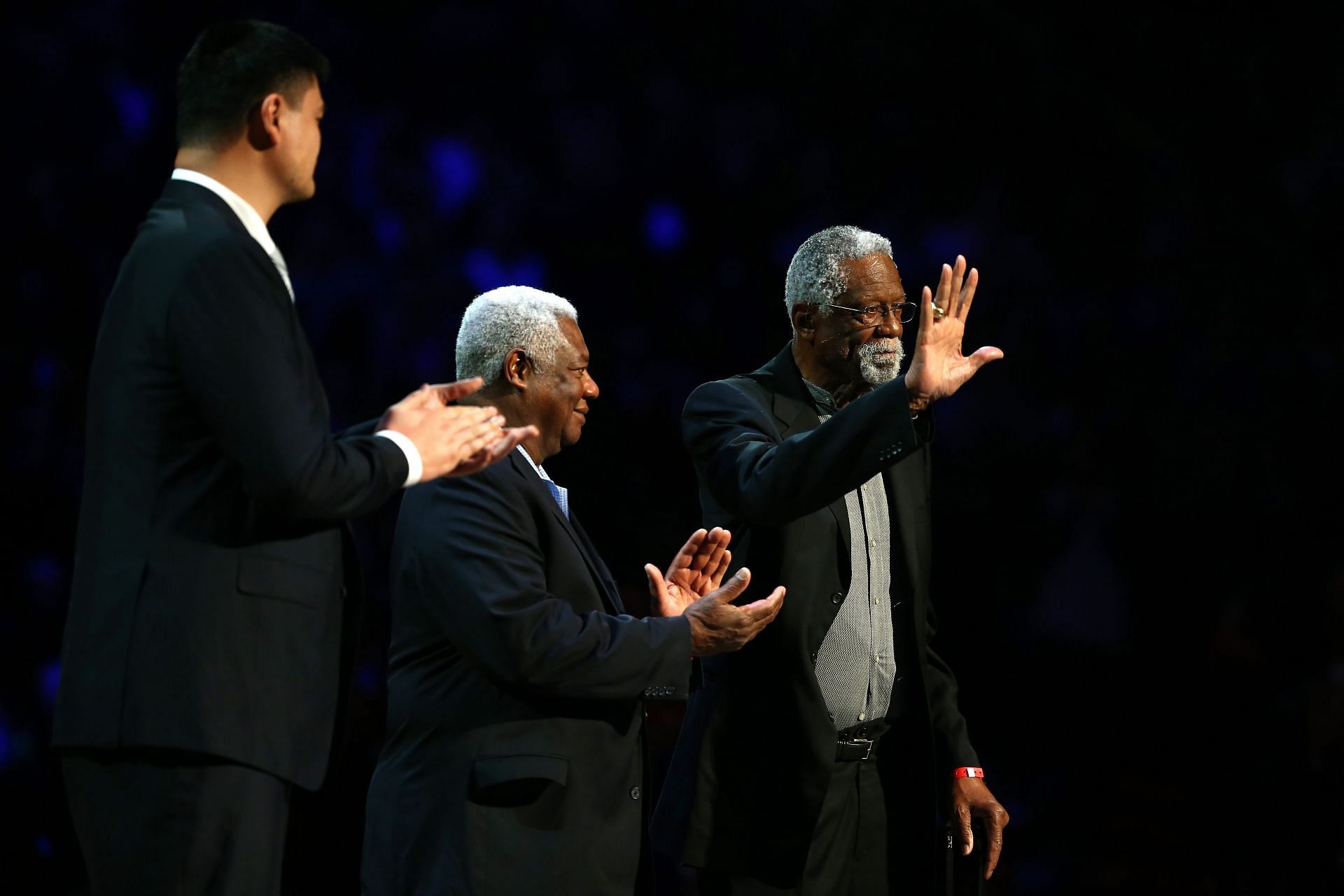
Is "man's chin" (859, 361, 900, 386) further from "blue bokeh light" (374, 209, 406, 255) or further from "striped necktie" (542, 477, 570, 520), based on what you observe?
"blue bokeh light" (374, 209, 406, 255)

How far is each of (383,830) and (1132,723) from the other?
259 centimetres

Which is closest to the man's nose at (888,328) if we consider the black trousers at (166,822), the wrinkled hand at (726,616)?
the wrinkled hand at (726,616)

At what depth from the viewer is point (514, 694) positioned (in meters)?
1.96

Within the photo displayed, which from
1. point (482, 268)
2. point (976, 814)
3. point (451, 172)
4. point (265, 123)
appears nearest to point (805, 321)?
point (976, 814)

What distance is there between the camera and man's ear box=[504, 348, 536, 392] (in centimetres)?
221

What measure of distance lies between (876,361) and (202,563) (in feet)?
4.82

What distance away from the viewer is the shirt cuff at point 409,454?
148 cm

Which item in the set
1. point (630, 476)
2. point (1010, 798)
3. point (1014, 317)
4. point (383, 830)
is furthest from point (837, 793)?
point (1014, 317)

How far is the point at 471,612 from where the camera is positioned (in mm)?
1912

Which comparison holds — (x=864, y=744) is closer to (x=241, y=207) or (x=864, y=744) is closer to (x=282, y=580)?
(x=282, y=580)

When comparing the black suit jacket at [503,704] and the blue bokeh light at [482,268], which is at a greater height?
the blue bokeh light at [482,268]

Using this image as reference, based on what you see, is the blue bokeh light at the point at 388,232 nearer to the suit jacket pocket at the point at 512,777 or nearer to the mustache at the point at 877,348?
the mustache at the point at 877,348

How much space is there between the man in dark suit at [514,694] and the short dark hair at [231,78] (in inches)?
22.5

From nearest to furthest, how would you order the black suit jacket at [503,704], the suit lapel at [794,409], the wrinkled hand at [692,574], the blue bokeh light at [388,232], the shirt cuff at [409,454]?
the shirt cuff at [409,454] → the black suit jacket at [503,704] → the wrinkled hand at [692,574] → the suit lapel at [794,409] → the blue bokeh light at [388,232]
